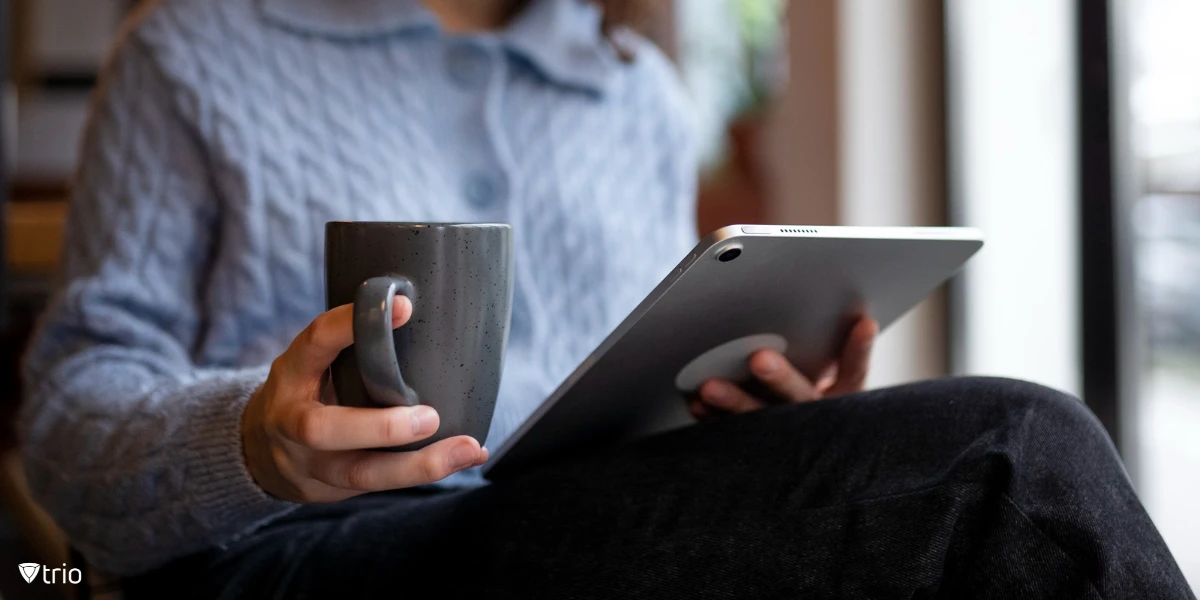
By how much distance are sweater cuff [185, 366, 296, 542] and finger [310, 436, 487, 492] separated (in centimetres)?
10

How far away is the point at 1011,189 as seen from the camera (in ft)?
5.78

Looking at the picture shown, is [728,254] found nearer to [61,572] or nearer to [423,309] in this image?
[423,309]

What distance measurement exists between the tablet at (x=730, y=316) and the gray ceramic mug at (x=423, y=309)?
8cm

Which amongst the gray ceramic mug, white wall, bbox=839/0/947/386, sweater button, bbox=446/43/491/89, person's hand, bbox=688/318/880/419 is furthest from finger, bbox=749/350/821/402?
white wall, bbox=839/0/947/386

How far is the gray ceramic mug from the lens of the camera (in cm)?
46

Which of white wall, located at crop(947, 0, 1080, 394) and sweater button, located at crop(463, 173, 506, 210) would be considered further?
white wall, located at crop(947, 0, 1080, 394)

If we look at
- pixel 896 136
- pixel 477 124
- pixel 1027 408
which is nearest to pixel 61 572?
pixel 477 124

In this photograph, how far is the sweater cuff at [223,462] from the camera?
0.58 m

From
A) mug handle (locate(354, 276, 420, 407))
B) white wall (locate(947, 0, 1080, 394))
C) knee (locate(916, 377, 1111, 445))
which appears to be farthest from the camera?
white wall (locate(947, 0, 1080, 394))

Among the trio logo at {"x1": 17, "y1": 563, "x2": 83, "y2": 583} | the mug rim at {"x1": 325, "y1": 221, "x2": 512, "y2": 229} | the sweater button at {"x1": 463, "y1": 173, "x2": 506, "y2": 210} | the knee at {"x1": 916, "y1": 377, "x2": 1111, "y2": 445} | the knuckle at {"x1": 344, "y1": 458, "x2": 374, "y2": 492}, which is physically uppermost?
the sweater button at {"x1": 463, "y1": 173, "x2": 506, "y2": 210}

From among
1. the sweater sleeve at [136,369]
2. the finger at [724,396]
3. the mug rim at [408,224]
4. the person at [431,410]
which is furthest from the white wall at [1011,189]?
the mug rim at [408,224]

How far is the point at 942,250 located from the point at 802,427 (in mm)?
146

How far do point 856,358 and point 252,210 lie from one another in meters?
0.46

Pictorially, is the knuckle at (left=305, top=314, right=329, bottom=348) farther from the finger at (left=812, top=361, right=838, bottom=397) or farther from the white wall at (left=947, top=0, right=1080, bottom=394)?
the white wall at (left=947, top=0, right=1080, bottom=394)
